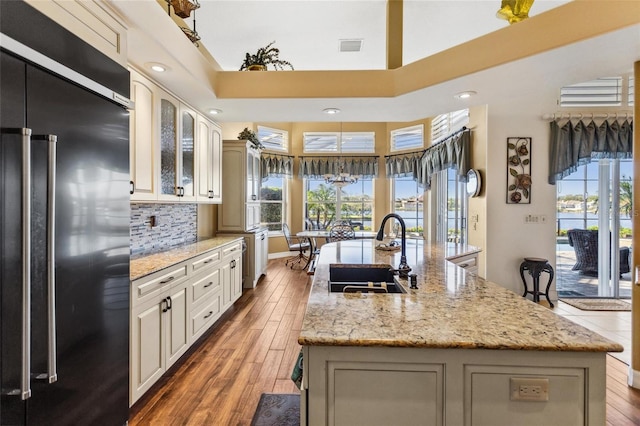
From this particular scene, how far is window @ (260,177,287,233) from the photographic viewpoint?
24.0ft

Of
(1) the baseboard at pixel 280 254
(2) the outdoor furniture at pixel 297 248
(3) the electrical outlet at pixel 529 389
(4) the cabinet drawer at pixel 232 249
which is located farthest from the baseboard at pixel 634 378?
(1) the baseboard at pixel 280 254

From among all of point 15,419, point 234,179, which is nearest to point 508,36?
point 15,419

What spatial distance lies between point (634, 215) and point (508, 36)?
5.53ft

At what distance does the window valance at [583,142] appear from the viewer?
12.7 feet

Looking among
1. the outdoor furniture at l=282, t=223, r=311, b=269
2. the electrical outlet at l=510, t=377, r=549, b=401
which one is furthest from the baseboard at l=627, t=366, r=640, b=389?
the outdoor furniture at l=282, t=223, r=311, b=269

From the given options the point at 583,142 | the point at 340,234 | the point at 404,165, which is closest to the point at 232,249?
the point at 340,234

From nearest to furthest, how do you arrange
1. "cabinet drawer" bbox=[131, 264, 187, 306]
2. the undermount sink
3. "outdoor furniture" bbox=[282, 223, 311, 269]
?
"cabinet drawer" bbox=[131, 264, 187, 306] → the undermount sink → "outdoor furniture" bbox=[282, 223, 311, 269]

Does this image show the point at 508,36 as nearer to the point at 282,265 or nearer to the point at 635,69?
the point at 635,69

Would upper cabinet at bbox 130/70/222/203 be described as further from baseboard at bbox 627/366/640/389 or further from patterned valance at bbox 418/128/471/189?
baseboard at bbox 627/366/640/389

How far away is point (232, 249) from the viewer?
3812mm

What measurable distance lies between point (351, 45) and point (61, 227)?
407 centimetres

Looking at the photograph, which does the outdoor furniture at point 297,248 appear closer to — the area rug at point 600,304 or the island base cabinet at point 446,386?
the area rug at point 600,304

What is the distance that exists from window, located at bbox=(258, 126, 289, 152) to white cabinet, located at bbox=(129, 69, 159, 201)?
4.69 meters

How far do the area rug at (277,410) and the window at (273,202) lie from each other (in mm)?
5305
